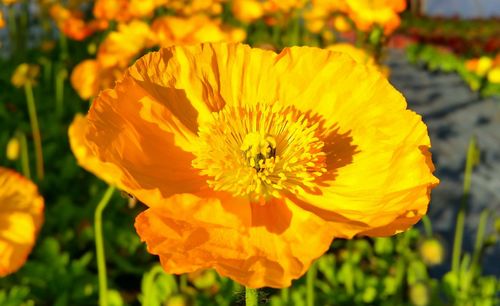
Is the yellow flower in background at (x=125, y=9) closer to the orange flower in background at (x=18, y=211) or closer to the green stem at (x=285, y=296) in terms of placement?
the green stem at (x=285, y=296)

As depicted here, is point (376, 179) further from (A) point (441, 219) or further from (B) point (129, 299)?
(A) point (441, 219)

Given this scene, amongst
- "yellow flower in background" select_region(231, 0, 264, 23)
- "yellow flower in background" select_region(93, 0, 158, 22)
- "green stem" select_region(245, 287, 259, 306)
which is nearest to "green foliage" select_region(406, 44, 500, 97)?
"yellow flower in background" select_region(231, 0, 264, 23)

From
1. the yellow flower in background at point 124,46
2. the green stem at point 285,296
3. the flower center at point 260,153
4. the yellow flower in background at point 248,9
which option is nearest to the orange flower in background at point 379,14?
the yellow flower in background at point 124,46

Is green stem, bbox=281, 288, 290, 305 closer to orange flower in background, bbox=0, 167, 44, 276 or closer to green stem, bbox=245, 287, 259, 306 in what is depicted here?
orange flower in background, bbox=0, 167, 44, 276

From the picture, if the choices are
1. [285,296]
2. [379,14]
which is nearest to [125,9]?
[379,14]

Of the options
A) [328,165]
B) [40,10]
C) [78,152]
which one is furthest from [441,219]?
[40,10]

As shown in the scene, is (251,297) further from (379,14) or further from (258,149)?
(379,14)
